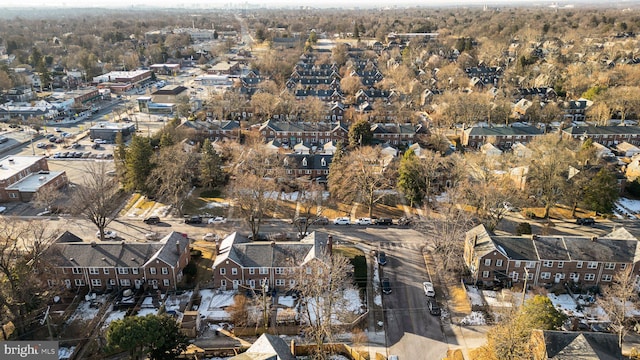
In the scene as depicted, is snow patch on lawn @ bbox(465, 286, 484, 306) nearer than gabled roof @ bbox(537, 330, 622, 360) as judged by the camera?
No

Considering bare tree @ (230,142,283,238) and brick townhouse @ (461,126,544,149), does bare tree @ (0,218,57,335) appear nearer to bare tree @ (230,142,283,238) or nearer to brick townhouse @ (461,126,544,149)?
bare tree @ (230,142,283,238)

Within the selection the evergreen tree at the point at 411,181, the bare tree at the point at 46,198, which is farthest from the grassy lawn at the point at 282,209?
the bare tree at the point at 46,198

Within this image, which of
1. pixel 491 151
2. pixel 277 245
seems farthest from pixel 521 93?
Answer: pixel 277 245

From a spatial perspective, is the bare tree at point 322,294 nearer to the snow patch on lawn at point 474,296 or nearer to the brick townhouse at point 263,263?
the brick townhouse at point 263,263

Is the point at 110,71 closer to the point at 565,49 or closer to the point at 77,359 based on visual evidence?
the point at 77,359

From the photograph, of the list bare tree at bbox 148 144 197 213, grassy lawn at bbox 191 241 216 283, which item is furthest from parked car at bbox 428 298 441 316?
bare tree at bbox 148 144 197 213

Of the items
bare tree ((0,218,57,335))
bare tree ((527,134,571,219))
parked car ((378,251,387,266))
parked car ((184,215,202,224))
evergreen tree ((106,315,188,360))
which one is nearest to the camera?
evergreen tree ((106,315,188,360))
